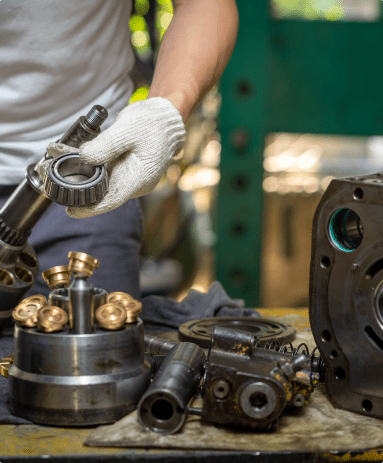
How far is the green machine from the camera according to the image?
210cm

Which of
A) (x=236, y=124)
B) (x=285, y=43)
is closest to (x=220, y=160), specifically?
(x=236, y=124)

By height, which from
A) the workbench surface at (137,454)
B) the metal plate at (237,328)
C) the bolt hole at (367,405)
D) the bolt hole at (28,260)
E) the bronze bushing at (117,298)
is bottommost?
the workbench surface at (137,454)

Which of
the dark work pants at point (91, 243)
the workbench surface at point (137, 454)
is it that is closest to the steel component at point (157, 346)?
the workbench surface at point (137, 454)

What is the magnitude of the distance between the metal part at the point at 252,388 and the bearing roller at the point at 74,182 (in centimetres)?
31

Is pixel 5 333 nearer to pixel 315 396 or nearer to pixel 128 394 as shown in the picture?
pixel 128 394

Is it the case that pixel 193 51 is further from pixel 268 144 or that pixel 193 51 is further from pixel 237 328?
pixel 268 144

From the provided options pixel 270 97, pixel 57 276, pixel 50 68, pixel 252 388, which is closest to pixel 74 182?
pixel 57 276

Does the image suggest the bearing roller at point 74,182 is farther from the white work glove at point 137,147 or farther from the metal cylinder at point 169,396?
the metal cylinder at point 169,396

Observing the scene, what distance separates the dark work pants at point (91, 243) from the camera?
3.95 ft

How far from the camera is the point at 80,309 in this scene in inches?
23.0

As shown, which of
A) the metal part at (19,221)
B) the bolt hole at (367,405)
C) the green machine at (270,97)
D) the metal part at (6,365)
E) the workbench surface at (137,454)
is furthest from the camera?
the green machine at (270,97)

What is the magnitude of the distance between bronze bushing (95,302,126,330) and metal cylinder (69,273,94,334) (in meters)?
0.01

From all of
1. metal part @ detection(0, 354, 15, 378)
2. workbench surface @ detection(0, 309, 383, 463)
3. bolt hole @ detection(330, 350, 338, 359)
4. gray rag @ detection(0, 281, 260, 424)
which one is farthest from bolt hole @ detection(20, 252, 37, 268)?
bolt hole @ detection(330, 350, 338, 359)

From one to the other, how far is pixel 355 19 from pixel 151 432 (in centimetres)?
213
